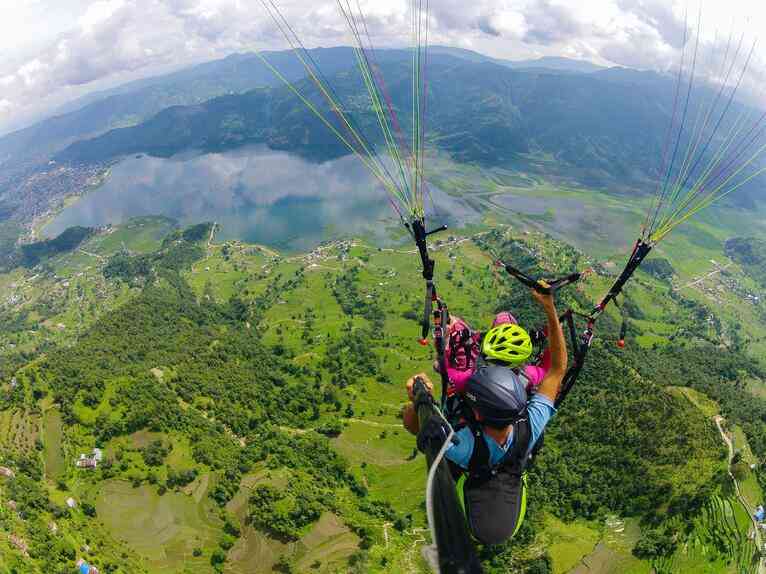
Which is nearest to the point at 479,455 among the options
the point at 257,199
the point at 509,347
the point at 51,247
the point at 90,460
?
the point at 509,347

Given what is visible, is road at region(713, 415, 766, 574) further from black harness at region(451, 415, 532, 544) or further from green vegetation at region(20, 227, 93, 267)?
green vegetation at region(20, 227, 93, 267)

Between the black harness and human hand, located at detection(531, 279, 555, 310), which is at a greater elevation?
human hand, located at detection(531, 279, 555, 310)

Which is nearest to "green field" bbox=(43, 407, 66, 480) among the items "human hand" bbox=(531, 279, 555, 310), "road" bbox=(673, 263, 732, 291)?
"human hand" bbox=(531, 279, 555, 310)

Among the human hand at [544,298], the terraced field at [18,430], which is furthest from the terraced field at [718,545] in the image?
the terraced field at [18,430]

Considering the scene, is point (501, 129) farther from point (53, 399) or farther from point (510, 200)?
point (53, 399)

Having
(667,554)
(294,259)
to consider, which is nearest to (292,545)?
(667,554)

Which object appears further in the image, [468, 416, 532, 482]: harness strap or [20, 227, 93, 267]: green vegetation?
[20, 227, 93, 267]: green vegetation
